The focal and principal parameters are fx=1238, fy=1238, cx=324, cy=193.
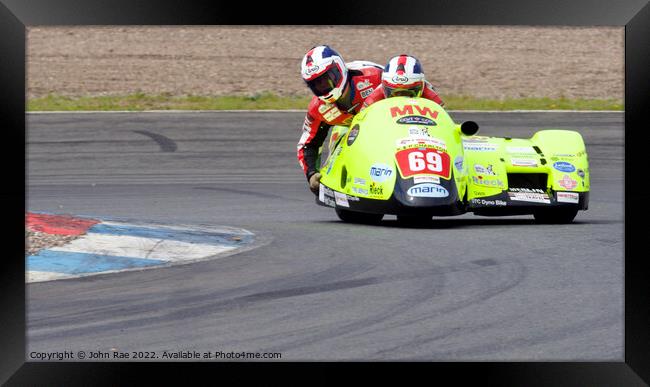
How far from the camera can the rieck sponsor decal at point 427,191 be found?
9.92 m

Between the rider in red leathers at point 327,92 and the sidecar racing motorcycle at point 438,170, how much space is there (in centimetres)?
19

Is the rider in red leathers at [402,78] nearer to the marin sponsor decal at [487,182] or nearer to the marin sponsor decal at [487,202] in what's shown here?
the marin sponsor decal at [487,182]

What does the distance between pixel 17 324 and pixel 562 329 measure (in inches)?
108

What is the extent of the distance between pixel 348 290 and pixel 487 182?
3769 mm

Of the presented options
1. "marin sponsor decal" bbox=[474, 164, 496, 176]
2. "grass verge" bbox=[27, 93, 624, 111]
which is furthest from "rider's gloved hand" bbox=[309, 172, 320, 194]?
"grass verge" bbox=[27, 93, 624, 111]

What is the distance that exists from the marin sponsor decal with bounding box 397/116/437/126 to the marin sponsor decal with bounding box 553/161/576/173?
50.5 inches

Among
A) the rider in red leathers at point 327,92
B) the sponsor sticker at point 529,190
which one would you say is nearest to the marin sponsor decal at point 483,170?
the sponsor sticker at point 529,190

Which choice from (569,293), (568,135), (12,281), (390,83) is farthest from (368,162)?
(12,281)

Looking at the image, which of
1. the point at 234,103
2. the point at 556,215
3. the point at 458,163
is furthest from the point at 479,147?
the point at 234,103

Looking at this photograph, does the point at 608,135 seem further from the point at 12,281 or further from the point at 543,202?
the point at 12,281

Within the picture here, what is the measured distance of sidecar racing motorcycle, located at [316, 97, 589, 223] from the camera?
1005cm

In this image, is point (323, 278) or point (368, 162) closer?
point (323, 278)

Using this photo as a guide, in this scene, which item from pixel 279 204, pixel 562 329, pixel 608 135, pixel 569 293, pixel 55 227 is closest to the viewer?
pixel 562 329

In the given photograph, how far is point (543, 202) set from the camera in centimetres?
1078
